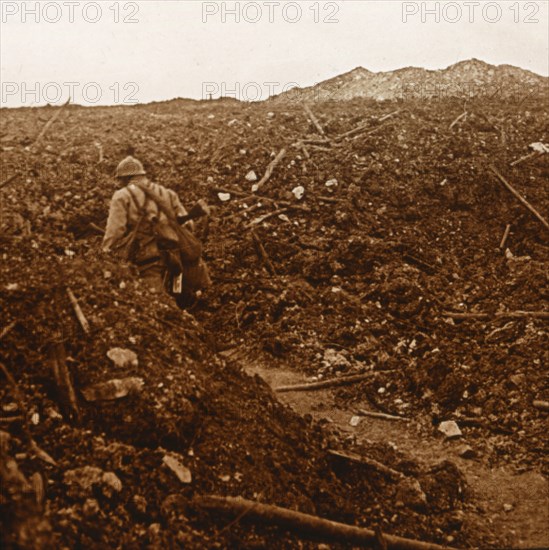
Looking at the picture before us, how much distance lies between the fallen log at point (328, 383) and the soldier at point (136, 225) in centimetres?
176

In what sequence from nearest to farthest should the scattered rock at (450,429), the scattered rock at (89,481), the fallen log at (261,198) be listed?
1. the scattered rock at (89,481)
2. the scattered rock at (450,429)
3. the fallen log at (261,198)

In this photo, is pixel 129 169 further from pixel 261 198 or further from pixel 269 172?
pixel 269 172

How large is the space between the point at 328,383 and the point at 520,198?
18.2 feet

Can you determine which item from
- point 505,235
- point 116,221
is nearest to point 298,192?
point 505,235

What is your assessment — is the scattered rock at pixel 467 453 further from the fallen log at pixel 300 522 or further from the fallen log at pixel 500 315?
the fallen log at pixel 500 315

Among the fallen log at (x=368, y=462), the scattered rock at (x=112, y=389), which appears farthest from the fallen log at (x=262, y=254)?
the scattered rock at (x=112, y=389)

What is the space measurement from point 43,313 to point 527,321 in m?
5.67

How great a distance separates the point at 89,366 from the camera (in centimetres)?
522

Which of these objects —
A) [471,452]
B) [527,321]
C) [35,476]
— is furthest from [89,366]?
[527,321]

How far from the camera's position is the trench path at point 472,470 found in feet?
18.2

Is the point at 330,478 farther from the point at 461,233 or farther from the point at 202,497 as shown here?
the point at 461,233

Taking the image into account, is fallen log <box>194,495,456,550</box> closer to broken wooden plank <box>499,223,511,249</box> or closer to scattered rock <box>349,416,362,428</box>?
scattered rock <box>349,416,362,428</box>

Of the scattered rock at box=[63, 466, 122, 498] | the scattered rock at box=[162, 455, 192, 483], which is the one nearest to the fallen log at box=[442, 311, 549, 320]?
the scattered rock at box=[162, 455, 192, 483]

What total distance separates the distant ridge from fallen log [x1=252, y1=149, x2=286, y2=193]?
4665 millimetres
